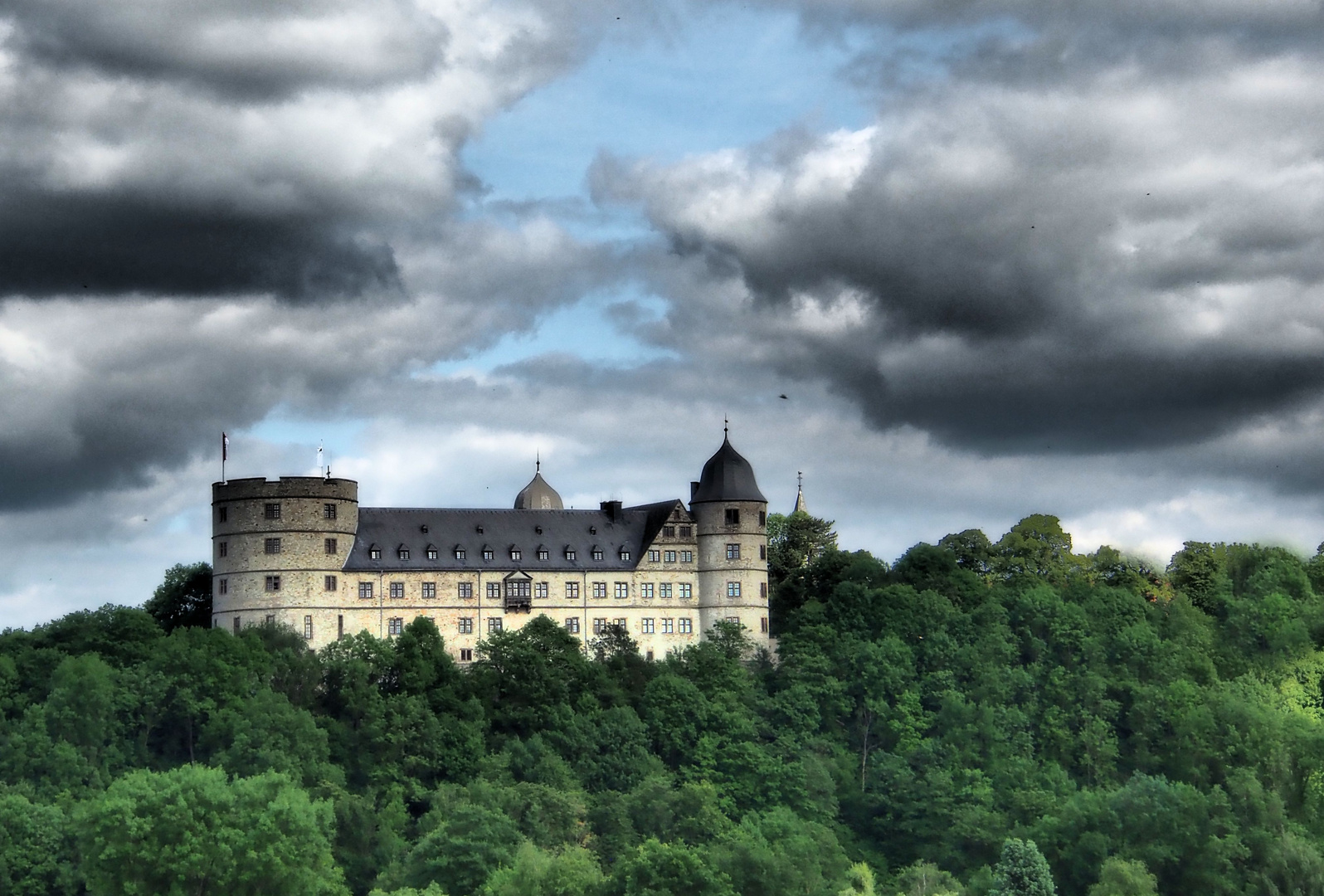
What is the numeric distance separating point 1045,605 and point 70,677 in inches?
1928

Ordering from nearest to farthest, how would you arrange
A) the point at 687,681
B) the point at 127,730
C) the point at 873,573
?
1. the point at 127,730
2. the point at 687,681
3. the point at 873,573

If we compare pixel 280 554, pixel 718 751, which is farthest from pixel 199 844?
pixel 718 751

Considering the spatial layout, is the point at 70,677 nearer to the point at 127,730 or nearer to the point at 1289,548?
the point at 127,730

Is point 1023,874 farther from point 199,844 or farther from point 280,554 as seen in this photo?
point 280,554

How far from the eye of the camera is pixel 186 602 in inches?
4719

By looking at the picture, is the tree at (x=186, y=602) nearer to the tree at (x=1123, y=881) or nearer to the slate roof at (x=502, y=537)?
the slate roof at (x=502, y=537)

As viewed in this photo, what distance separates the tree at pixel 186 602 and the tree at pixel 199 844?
33029 mm

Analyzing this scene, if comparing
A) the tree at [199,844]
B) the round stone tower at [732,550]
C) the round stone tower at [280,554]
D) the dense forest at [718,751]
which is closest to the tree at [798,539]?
the dense forest at [718,751]

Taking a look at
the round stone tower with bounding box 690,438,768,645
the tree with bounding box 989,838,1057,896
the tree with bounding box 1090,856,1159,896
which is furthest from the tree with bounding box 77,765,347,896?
the round stone tower with bounding box 690,438,768,645

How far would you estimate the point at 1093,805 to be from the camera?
317ft

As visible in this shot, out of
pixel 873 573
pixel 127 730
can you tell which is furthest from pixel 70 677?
pixel 873 573

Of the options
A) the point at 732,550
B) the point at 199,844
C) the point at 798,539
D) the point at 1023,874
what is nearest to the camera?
the point at 199,844

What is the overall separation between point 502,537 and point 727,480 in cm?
1230

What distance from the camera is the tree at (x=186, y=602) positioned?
4673 inches
